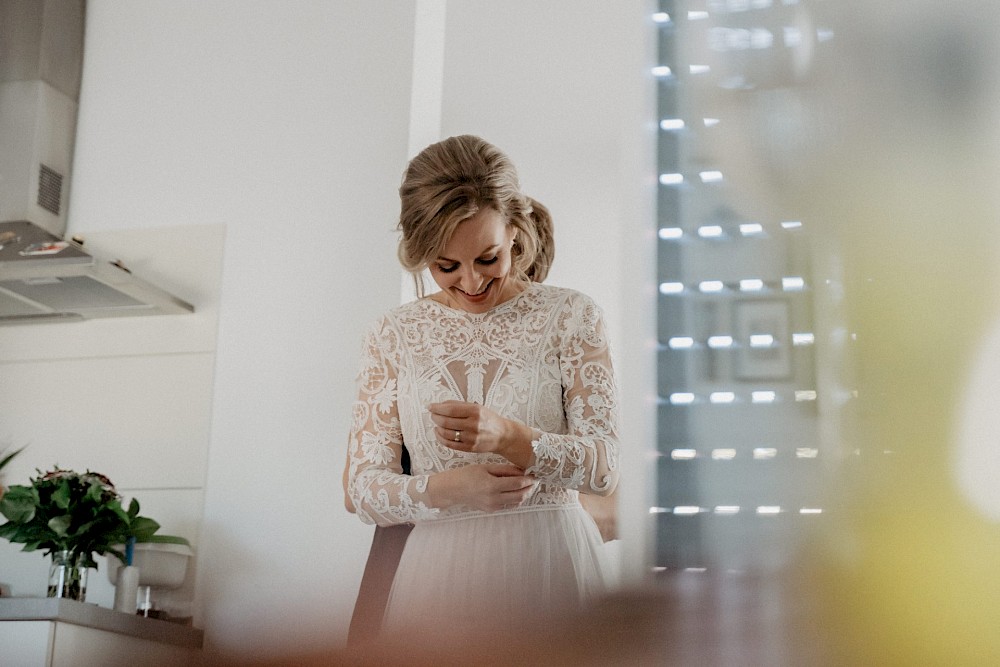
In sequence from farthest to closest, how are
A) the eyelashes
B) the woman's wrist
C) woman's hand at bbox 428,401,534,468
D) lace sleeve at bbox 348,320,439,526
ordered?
1. the eyelashes
2. lace sleeve at bbox 348,320,439,526
3. the woman's wrist
4. woman's hand at bbox 428,401,534,468

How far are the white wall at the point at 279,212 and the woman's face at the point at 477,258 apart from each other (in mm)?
772

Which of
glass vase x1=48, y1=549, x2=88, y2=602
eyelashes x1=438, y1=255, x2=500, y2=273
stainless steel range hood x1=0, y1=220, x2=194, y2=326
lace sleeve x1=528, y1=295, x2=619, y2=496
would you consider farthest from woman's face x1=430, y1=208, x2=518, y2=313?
glass vase x1=48, y1=549, x2=88, y2=602

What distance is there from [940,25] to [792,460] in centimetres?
16

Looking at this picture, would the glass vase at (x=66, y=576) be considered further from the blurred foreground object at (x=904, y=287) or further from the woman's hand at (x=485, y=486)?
the blurred foreground object at (x=904, y=287)

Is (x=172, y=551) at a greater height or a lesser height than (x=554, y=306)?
lesser

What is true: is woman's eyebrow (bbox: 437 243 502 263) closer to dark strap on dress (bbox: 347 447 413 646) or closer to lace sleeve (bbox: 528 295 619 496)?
lace sleeve (bbox: 528 295 619 496)

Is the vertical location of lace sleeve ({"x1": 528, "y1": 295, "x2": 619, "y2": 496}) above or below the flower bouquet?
above

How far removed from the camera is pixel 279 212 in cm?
266

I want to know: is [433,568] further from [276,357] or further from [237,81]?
[237,81]

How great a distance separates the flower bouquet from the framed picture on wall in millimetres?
2108

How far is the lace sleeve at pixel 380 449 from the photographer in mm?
1596

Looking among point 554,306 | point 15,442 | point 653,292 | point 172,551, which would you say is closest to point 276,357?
point 172,551

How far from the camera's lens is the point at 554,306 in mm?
1789

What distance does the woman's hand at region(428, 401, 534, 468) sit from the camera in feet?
4.47
